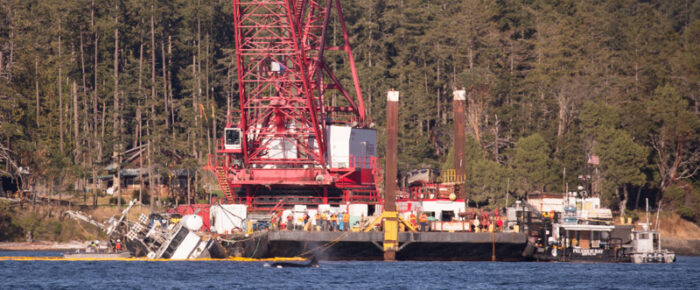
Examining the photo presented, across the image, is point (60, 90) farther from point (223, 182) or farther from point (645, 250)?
point (645, 250)

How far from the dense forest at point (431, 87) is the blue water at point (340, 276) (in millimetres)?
37363

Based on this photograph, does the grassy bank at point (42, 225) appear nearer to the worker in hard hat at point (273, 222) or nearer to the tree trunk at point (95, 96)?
the tree trunk at point (95, 96)

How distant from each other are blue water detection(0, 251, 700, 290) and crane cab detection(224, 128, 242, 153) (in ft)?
58.0

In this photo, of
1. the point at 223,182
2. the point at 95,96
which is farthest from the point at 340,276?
the point at 95,96

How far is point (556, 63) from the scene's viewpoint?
13462 centimetres

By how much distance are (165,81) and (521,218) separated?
204ft

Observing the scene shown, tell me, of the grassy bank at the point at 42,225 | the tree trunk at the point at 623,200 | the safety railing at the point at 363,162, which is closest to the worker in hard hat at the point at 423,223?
the safety railing at the point at 363,162

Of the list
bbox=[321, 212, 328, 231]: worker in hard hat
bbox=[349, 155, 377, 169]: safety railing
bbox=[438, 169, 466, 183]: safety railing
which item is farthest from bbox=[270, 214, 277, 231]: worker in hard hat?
bbox=[438, 169, 466, 183]: safety railing

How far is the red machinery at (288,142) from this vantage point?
8775cm

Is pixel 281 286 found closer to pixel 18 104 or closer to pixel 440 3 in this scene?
pixel 18 104

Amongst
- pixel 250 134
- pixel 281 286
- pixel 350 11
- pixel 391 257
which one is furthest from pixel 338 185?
pixel 350 11

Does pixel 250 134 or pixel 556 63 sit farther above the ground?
pixel 556 63

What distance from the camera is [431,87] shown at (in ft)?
474

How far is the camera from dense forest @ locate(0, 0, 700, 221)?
11419 cm
